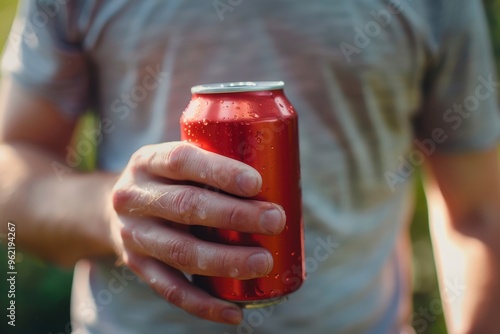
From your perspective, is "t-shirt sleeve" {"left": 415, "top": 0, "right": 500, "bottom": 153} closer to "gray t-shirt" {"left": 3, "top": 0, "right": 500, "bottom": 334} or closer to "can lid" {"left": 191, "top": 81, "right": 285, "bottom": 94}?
"gray t-shirt" {"left": 3, "top": 0, "right": 500, "bottom": 334}

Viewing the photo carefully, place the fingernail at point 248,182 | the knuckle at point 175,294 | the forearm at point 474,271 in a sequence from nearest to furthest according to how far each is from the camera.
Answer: the fingernail at point 248,182, the knuckle at point 175,294, the forearm at point 474,271

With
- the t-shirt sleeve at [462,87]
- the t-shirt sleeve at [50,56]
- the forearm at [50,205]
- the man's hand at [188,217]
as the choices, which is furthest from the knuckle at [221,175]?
the t-shirt sleeve at [462,87]

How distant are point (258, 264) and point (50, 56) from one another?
547 mm

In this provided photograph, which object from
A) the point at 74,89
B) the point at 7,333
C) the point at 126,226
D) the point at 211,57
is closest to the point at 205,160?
the point at 126,226

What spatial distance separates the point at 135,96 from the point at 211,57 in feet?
0.48

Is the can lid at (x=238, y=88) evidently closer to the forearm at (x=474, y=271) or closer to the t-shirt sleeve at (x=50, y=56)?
the t-shirt sleeve at (x=50, y=56)

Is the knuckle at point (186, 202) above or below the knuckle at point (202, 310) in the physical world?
above

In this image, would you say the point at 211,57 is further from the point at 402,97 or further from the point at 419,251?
the point at 419,251

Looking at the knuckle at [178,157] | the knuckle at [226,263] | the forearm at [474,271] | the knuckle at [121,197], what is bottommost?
the forearm at [474,271]

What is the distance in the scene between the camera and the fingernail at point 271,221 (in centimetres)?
72

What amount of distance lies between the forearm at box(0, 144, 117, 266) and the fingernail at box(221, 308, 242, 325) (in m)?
0.28

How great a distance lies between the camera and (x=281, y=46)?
1016 millimetres

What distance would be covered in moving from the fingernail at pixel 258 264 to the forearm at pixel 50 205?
34 cm

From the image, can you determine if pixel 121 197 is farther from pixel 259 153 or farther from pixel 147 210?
pixel 259 153
